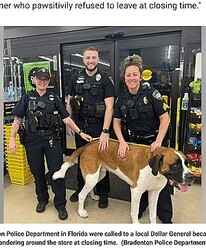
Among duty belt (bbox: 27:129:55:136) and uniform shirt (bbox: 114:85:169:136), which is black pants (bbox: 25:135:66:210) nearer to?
duty belt (bbox: 27:129:55:136)

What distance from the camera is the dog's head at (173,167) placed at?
0.93 m

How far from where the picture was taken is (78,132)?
1.25 m

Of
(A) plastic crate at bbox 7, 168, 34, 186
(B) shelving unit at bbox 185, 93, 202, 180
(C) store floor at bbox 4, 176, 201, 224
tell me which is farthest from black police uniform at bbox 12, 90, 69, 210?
(B) shelving unit at bbox 185, 93, 202, 180

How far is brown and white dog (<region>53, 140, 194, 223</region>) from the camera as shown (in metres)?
0.96

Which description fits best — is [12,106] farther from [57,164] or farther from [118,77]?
[118,77]

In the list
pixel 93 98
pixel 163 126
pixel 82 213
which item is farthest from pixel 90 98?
pixel 82 213

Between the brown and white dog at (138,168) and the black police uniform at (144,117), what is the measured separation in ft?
0.23

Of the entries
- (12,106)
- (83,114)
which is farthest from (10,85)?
(83,114)

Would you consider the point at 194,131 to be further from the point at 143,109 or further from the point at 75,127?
the point at 75,127

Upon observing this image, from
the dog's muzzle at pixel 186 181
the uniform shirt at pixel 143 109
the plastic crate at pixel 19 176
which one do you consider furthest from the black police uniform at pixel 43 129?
the dog's muzzle at pixel 186 181

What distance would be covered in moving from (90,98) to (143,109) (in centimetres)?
33

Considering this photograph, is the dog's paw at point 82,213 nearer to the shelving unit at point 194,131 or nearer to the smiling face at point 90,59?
the shelving unit at point 194,131

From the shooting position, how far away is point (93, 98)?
4.01 feet
